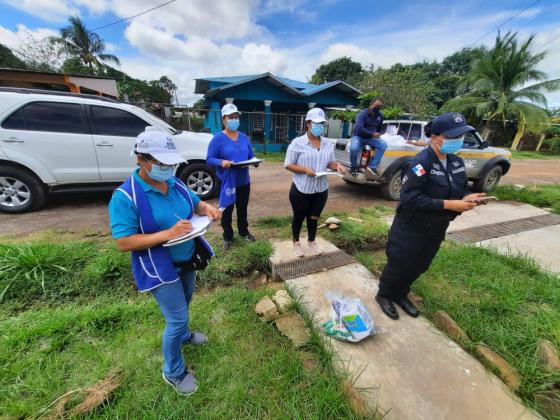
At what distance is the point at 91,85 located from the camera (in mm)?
12258

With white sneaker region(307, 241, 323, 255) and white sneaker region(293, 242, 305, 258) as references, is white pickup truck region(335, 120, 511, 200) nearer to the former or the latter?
white sneaker region(307, 241, 323, 255)

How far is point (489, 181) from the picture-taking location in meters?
6.49

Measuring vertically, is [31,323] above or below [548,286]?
below

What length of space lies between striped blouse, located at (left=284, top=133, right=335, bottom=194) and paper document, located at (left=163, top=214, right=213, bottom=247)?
4.41 ft

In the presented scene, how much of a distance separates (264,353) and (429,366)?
3.95ft

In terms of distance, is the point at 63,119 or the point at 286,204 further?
the point at 286,204

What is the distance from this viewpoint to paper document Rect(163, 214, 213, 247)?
1.34 meters

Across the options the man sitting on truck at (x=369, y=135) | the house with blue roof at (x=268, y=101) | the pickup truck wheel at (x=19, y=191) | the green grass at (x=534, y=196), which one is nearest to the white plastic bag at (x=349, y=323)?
the man sitting on truck at (x=369, y=135)

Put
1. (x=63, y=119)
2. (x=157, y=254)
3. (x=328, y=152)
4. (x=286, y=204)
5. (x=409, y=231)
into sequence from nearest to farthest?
1. (x=157, y=254)
2. (x=409, y=231)
3. (x=328, y=152)
4. (x=63, y=119)
5. (x=286, y=204)

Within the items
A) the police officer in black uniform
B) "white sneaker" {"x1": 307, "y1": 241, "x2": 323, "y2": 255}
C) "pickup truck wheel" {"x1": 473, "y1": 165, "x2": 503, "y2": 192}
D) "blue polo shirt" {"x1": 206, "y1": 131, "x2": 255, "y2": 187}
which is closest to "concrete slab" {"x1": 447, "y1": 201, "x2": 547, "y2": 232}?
"pickup truck wheel" {"x1": 473, "y1": 165, "x2": 503, "y2": 192}

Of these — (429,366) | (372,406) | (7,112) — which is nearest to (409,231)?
(429,366)

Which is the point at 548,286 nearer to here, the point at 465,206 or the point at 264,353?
the point at 465,206

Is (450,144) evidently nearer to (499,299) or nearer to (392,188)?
(499,299)

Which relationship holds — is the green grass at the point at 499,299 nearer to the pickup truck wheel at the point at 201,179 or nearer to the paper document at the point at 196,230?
the paper document at the point at 196,230
